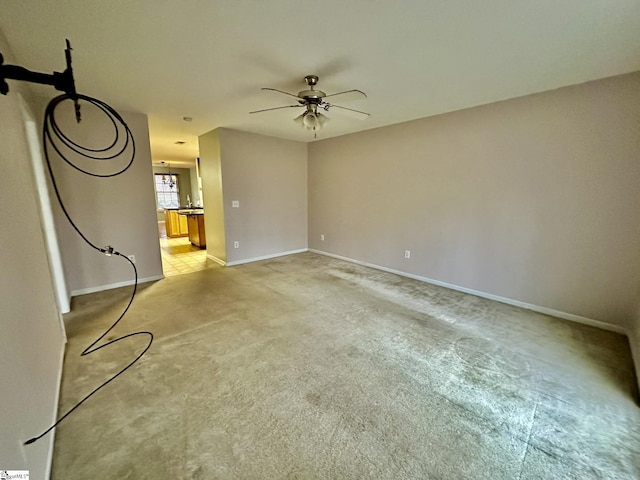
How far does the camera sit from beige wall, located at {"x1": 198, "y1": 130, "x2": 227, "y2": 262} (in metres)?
4.66

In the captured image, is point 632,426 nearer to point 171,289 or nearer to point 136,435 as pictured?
point 136,435

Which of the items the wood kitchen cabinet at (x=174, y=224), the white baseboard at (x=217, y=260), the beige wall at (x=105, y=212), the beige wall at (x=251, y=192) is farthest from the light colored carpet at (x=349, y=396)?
the wood kitchen cabinet at (x=174, y=224)

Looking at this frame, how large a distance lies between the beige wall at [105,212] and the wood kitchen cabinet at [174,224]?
3991 mm

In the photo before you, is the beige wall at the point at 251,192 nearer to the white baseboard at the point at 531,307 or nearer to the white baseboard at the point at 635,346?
the white baseboard at the point at 531,307

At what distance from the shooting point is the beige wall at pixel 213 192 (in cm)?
466

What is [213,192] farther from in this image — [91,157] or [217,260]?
[91,157]

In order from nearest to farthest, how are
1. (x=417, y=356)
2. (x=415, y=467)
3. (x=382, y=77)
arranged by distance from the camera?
1. (x=415, y=467)
2. (x=417, y=356)
3. (x=382, y=77)

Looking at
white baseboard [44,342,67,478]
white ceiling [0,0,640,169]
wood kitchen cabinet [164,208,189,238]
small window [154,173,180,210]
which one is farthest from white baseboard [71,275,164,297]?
small window [154,173,180,210]

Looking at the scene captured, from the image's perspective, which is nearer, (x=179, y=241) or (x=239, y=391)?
(x=239, y=391)

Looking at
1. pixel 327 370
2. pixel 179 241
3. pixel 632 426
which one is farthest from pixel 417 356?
pixel 179 241

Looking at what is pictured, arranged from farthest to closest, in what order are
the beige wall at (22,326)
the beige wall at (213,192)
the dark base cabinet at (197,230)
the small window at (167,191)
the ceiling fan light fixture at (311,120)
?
the small window at (167,191)
the dark base cabinet at (197,230)
the beige wall at (213,192)
the ceiling fan light fixture at (311,120)
the beige wall at (22,326)

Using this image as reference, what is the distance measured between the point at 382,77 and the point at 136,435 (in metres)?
3.24

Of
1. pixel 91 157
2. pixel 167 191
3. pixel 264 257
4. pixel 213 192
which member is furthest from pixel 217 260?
→ pixel 167 191

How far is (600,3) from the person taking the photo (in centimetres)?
154
